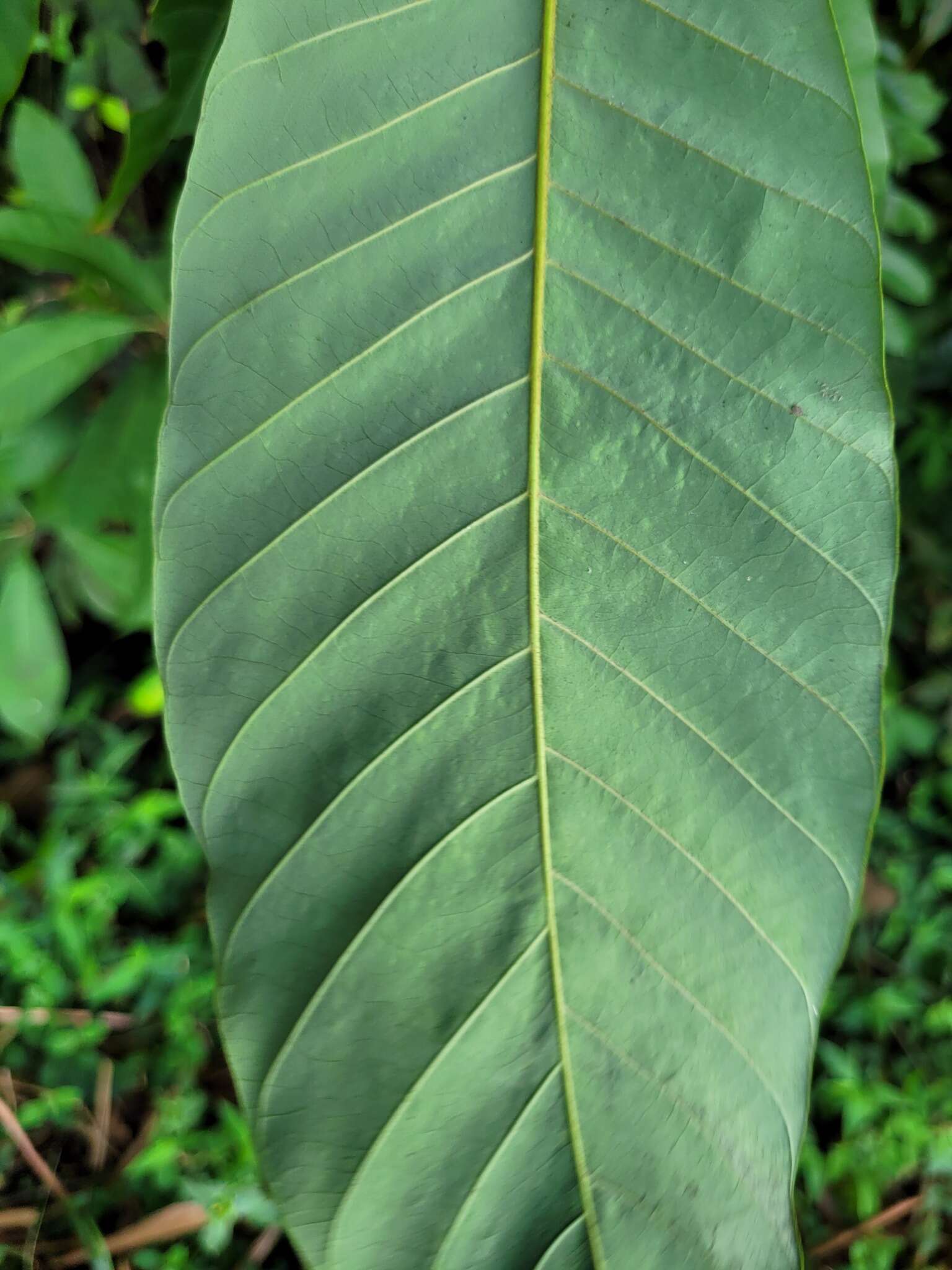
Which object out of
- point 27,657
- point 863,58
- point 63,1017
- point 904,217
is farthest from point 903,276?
point 63,1017

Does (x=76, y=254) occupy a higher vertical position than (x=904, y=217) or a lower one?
higher

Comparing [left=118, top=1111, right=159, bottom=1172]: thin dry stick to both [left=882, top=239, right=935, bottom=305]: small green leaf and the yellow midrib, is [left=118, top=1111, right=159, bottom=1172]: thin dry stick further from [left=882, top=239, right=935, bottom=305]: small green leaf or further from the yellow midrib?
[left=882, top=239, right=935, bottom=305]: small green leaf

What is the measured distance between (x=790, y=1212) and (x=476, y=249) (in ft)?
1.45

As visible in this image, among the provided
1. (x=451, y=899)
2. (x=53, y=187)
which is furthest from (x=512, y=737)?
(x=53, y=187)

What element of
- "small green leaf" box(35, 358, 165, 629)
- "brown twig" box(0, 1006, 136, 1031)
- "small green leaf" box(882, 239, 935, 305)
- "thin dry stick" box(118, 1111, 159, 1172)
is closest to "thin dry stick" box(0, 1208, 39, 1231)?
"thin dry stick" box(118, 1111, 159, 1172)

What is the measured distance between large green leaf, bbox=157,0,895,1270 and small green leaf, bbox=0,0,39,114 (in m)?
0.11

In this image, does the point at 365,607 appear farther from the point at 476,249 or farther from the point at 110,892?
the point at 110,892

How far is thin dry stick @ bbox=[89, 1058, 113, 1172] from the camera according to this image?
1229mm

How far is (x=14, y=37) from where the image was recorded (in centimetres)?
44

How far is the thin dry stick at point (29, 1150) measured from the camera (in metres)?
1.18

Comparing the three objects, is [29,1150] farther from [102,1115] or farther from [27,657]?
[27,657]

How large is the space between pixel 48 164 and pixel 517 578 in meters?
0.95

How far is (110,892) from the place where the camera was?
1.28m

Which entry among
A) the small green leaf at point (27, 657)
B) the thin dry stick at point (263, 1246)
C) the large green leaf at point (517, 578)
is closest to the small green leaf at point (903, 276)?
the large green leaf at point (517, 578)
